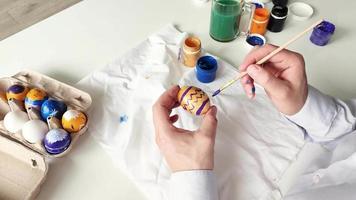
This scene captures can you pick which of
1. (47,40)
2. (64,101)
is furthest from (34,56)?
(64,101)

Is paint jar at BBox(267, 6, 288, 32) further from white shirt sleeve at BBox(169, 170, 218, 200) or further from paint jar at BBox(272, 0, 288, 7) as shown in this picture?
white shirt sleeve at BBox(169, 170, 218, 200)

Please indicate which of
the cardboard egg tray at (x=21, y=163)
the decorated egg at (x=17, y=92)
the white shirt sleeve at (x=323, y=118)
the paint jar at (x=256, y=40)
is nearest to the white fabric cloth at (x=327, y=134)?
the white shirt sleeve at (x=323, y=118)

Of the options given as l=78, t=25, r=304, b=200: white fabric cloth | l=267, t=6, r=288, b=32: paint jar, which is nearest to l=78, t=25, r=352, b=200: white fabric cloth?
l=78, t=25, r=304, b=200: white fabric cloth

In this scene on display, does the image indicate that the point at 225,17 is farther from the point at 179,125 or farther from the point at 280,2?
the point at 179,125

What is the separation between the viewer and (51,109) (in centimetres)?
79

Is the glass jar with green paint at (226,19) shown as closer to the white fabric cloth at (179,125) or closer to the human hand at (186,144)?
the white fabric cloth at (179,125)

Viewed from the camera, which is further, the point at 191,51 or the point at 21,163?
the point at 191,51

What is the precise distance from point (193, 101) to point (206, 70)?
0.51 ft

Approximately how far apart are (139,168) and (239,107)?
0.95ft

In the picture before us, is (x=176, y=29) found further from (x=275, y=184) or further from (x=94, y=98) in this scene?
(x=275, y=184)

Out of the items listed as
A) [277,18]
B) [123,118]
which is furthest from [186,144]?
[277,18]

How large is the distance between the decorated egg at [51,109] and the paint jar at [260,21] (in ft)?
1.94

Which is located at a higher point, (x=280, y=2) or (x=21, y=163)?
(x=280, y=2)

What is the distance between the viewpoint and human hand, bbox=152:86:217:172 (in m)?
0.68
